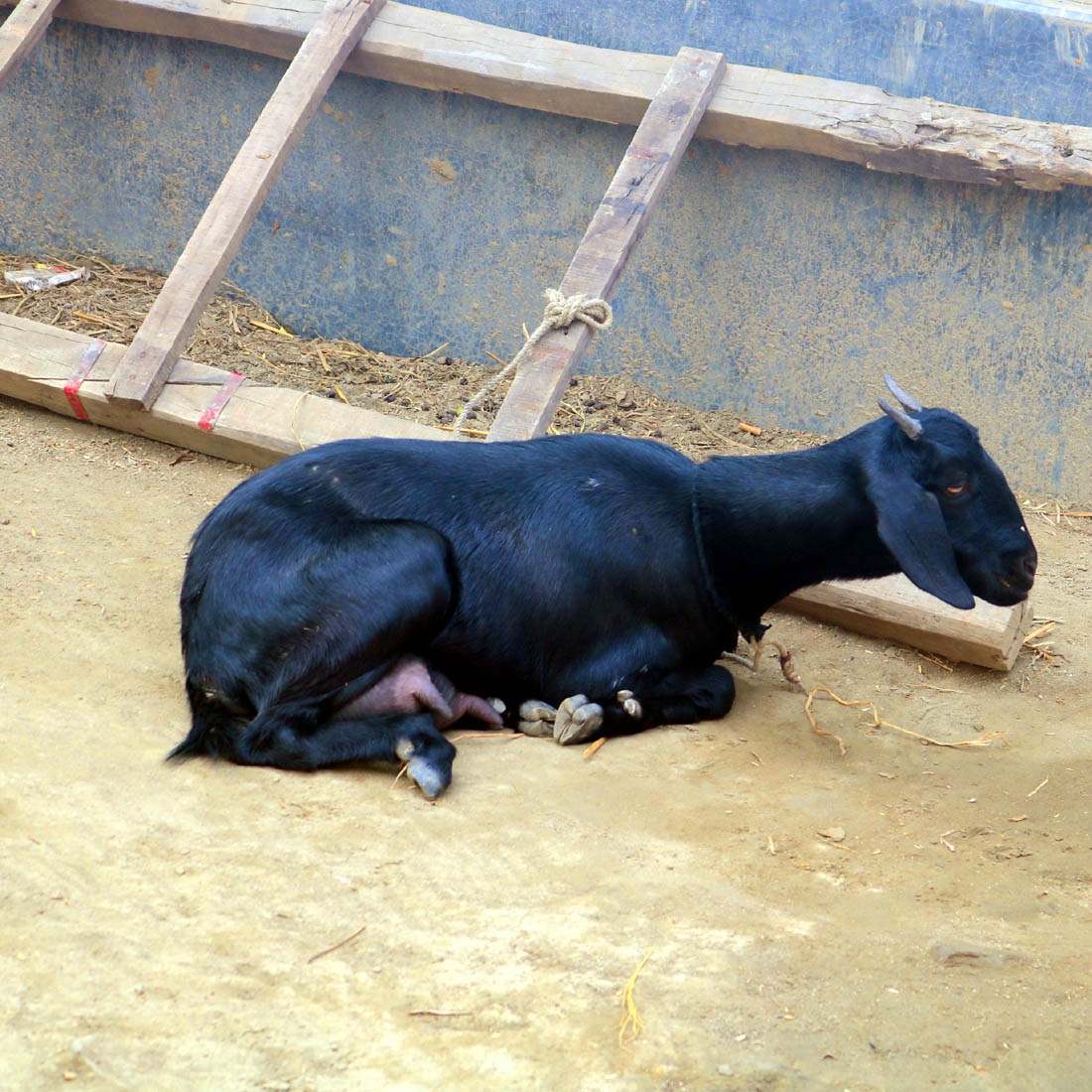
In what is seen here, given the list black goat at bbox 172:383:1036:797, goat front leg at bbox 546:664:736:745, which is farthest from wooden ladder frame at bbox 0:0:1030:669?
goat front leg at bbox 546:664:736:745

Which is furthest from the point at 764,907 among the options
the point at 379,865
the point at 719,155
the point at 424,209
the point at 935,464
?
the point at 424,209

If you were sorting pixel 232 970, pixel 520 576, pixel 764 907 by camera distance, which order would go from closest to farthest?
pixel 232 970 < pixel 764 907 < pixel 520 576

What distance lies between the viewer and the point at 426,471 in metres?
3.55

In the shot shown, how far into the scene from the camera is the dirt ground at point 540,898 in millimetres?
2061

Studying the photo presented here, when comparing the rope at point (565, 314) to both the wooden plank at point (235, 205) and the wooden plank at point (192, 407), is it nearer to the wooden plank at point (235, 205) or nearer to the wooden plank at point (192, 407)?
the wooden plank at point (192, 407)

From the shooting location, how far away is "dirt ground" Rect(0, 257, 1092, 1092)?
6.76 feet

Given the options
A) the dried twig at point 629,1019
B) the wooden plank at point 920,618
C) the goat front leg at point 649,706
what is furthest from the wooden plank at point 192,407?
the dried twig at point 629,1019

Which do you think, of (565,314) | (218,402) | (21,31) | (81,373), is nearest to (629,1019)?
(565,314)

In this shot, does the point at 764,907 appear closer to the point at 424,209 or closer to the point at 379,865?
the point at 379,865

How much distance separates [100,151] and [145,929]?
202 inches

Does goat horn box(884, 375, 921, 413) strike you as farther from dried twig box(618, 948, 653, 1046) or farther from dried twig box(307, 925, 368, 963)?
dried twig box(307, 925, 368, 963)

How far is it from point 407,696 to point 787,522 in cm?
119

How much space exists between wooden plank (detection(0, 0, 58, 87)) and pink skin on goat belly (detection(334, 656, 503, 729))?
386 centimetres

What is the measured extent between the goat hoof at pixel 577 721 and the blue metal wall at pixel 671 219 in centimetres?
252
